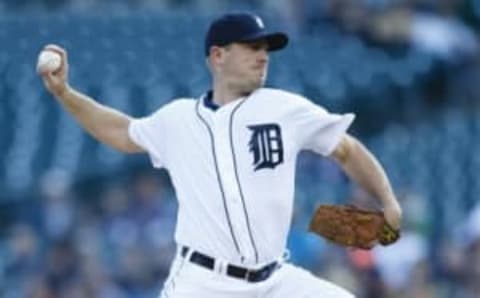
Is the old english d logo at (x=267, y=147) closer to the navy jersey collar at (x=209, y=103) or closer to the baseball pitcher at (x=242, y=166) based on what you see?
the baseball pitcher at (x=242, y=166)

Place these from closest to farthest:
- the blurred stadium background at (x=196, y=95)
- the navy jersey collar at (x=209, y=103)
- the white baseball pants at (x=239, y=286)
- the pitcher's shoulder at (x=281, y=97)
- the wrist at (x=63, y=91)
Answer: the white baseball pants at (x=239, y=286), the pitcher's shoulder at (x=281, y=97), the navy jersey collar at (x=209, y=103), the wrist at (x=63, y=91), the blurred stadium background at (x=196, y=95)

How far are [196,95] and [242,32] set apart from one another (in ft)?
19.2

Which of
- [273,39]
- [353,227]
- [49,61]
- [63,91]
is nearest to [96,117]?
[63,91]

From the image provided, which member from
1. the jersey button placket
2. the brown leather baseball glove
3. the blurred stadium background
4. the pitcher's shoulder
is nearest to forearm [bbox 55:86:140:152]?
the jersey button placket

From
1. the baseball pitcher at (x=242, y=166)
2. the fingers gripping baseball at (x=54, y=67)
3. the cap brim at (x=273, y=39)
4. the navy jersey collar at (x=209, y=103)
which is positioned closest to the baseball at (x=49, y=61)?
the fingers gripping baseball at (x=54, y=67)

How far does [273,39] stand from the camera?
7.36 meters

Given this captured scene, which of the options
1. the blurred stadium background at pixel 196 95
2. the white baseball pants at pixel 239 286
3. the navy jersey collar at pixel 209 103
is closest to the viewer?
the white baseball pants at pixel 239 286

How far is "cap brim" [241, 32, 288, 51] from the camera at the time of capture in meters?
7.32

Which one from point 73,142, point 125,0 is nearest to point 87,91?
point 73,142

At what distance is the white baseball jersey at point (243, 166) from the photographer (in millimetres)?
7238

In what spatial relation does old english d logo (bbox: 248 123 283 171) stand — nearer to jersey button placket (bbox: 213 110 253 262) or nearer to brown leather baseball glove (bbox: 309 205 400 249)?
jersey button placket (bbox: 213 110 253 262)

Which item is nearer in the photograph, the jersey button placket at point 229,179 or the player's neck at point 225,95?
the jersey button placket at point 229,179

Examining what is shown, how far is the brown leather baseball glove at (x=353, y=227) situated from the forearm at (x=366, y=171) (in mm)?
120

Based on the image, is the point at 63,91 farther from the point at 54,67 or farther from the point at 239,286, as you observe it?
the point at 239,286
